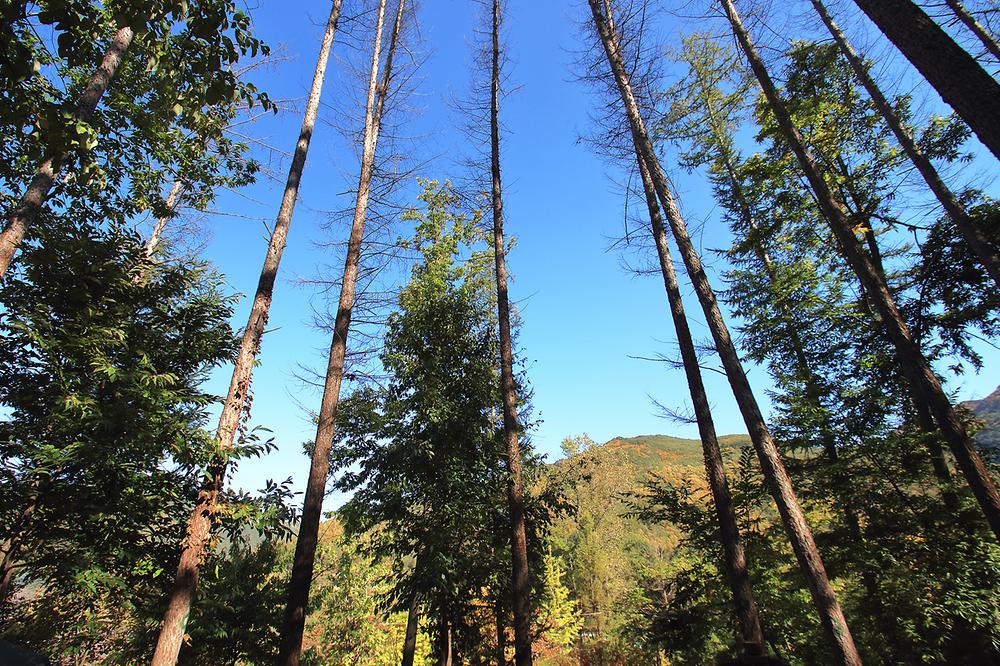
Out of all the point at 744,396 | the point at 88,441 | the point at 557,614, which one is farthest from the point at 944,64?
the point at 557,614

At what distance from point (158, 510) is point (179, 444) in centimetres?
167

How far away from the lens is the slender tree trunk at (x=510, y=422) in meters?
6.84

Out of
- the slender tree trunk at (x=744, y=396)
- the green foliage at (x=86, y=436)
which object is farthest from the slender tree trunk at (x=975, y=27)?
the green foliage at (x=86, y=436)

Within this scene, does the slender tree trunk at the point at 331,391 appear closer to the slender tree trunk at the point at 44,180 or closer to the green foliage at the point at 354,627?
the slender tree trunk at the point at 44,180

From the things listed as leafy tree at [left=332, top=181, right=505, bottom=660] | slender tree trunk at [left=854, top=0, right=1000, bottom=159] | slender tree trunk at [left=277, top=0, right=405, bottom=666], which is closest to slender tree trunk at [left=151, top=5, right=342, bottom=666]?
slender tree trunk at [left=277, top=0, right=405, bottom=666]

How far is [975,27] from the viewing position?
34.2 ft

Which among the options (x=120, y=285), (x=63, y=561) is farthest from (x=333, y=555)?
(x=120, y=285)

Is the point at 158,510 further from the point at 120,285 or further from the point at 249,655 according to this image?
the point at 249,655

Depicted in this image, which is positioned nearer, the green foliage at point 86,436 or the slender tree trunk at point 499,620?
the green foliage at point 86,436

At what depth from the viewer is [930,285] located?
8648 millimetres

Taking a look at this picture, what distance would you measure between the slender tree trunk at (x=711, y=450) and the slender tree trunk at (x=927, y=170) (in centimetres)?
467

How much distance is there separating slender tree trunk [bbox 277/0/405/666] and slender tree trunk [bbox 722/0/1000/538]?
815cm

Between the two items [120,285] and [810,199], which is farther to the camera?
[810,199]

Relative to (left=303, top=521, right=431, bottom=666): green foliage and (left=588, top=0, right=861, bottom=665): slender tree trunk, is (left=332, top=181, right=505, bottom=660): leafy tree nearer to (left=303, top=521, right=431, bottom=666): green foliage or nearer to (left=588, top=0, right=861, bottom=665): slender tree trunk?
(left=588, top=0, right=861, bottom=665): slender tree trunk
